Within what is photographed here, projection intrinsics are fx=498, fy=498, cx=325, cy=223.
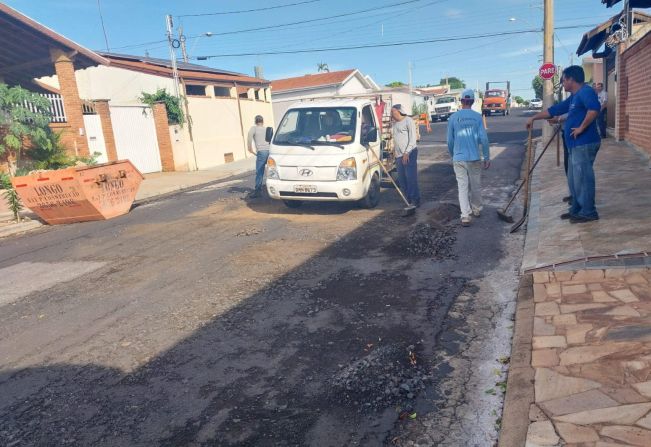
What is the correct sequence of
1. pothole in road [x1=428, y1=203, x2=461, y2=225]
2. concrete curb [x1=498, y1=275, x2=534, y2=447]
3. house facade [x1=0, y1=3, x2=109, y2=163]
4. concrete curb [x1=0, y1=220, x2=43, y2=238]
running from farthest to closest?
house facade [x1=0, y1=3, x2=109, y2=163] < concrete curb [x1=0, y1=220, x2=43, y2=238] < pothole in road [x1=428, y1=203, x2=461, y2=225] < concrete curb [x1=498, y1=275, x2=534, y2=447]

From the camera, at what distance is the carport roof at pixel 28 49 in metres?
13.9

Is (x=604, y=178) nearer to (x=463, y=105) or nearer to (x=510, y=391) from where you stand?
(x=463, y=105)

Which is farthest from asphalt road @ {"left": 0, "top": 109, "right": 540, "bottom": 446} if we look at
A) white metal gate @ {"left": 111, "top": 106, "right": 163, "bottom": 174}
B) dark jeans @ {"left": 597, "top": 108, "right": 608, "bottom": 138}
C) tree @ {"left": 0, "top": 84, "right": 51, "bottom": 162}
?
dark jeans @ {"left": 597, "top": 108, "right": 608, "bottom": 138}

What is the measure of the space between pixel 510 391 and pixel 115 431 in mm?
2543

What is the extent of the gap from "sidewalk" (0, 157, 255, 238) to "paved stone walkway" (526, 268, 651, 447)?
10069 millimetres

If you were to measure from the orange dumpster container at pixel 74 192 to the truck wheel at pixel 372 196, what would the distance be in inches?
212

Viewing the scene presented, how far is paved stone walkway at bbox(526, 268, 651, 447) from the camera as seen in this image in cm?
270

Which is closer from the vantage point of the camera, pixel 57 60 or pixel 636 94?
pixel 636 94

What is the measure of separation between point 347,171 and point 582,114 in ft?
12.3

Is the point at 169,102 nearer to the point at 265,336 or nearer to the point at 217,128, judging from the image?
the point at 217,128

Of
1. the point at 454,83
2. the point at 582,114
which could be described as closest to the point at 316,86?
the point at 582,114

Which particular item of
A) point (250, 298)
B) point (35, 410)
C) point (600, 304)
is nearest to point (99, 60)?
point (250, 298)

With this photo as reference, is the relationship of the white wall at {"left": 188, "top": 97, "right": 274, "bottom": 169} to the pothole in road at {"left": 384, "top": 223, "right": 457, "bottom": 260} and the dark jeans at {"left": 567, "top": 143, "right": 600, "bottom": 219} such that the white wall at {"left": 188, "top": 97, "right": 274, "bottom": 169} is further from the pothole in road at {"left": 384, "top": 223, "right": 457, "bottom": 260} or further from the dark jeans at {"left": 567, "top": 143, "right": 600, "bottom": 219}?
the dark jeans at {"left": 567, "top": 143, "right": 600, "bottom": 219}

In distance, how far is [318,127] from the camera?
372 inches
